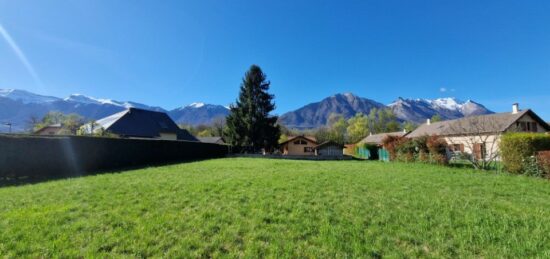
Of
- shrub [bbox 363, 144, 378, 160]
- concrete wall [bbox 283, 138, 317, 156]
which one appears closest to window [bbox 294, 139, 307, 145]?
concrete wall [bbox 283, 138, 317, 156]

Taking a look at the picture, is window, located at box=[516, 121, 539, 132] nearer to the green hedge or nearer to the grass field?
the green hedge

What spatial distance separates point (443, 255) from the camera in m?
3.17

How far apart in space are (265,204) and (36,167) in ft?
36.6

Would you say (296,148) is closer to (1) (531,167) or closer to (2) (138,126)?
(2) (138,126)

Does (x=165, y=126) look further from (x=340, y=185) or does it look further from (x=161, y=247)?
(x=161, y=247)

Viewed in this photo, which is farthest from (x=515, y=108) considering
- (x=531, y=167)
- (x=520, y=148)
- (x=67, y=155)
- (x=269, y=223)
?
(x=67, y=155)

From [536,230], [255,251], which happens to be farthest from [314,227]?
[536,230]

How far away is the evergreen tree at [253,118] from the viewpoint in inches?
1275

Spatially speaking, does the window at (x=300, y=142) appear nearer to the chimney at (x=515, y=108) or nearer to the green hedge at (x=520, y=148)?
the chimney at (x=515, y=108)

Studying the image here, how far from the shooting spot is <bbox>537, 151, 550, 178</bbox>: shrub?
399 inches

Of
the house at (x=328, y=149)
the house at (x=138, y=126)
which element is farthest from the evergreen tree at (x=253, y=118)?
the house at (x=328, y=149)

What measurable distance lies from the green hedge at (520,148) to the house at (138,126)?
96.3 ft

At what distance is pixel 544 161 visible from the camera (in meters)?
10.3

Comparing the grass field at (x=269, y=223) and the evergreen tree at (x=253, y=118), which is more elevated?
the evergreen tree at (x=253, y=118)
